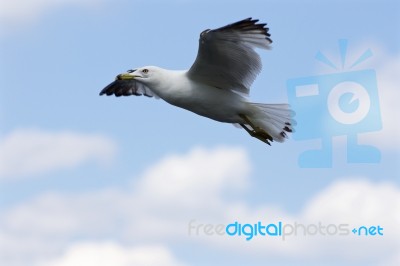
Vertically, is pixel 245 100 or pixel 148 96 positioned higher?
pixel 148 96

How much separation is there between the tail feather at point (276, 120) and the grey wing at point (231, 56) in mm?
400

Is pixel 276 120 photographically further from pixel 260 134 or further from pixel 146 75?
pixel 146 75

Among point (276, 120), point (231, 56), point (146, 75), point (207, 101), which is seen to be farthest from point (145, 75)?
point (276, 120)

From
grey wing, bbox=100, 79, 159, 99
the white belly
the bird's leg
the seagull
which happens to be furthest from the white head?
the bird's leg

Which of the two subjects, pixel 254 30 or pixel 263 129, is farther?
pixel 263 129

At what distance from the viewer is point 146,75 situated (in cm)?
1020

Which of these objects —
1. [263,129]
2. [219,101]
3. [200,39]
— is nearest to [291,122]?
[263,129]

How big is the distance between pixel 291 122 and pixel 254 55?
109 cm

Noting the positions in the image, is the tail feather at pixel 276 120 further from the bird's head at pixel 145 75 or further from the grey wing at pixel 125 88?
the grey wing at pixel 125 88

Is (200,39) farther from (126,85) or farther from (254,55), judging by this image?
(126,85)

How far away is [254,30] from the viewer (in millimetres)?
9422

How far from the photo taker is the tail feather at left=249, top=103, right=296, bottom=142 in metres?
10.2

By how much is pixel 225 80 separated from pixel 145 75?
0.93 m

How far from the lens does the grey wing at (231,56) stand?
9359mm
